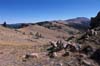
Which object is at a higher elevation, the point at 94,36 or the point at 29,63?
the point at 94,36

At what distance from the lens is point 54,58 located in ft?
73.9

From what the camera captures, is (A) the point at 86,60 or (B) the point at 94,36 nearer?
(A) the point at 86,60

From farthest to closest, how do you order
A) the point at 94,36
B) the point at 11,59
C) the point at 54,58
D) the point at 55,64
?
the point at 94,36
the point at 11,59
the point at 54,58
the point at 55,64

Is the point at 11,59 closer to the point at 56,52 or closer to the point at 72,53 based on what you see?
the point at 56,52

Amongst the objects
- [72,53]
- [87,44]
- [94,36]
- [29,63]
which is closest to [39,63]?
[29,63]

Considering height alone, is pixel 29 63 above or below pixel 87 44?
below

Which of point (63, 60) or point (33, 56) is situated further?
point (33, 56)

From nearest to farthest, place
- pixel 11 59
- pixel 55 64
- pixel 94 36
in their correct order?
pixel 55 64, pixel 11 59, pixel 94 36

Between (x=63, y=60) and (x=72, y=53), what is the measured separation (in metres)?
1.85

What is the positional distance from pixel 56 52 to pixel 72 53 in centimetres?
189

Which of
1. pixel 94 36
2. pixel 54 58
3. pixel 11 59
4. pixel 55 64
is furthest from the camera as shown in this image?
pixel 94 36

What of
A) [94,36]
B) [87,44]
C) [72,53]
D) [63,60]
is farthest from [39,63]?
[94,36]

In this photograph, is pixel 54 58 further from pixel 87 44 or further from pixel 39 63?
pixel 87 44

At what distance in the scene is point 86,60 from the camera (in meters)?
21.2
